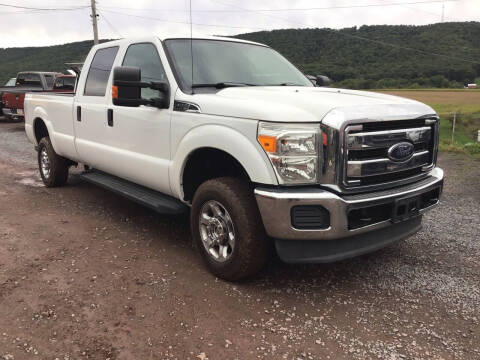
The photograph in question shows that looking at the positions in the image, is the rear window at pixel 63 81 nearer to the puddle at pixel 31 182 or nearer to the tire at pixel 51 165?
the puddle at pixel 31 182

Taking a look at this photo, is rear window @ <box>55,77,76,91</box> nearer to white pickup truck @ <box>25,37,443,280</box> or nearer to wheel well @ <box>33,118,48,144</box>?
wheel well @ <box>33,118,48,144</box>

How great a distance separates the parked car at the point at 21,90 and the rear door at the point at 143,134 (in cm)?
1104

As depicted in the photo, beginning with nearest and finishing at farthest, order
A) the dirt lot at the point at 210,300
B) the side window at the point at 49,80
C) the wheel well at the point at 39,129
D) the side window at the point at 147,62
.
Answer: the dirt lot at the point at 210,300, the side window at the point at 147,62, the wheel well at the point at 39,129, the side window at the point at 49,80

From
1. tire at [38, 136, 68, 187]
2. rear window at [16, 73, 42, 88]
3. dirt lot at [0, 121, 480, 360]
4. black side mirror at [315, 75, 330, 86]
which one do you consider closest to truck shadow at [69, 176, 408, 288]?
dirt lot at [0, 121, 480, 360]

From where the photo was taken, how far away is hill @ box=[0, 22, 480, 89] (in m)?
38.9

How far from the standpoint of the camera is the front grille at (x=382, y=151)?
118 inches

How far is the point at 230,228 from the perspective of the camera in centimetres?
343

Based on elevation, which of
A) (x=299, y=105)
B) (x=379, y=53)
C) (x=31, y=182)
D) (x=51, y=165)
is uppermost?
(x=379, y=53)

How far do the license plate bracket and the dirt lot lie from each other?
0.59 meters

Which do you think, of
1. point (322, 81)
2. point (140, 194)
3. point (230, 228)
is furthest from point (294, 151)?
point (322, 81)

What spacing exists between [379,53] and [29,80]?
37010 mm

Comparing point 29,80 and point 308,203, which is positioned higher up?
point 29,80

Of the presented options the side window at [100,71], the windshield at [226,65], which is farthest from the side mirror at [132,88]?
the side window at [100,71]

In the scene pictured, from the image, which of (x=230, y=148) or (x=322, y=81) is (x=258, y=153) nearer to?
(x=230, y=148)
